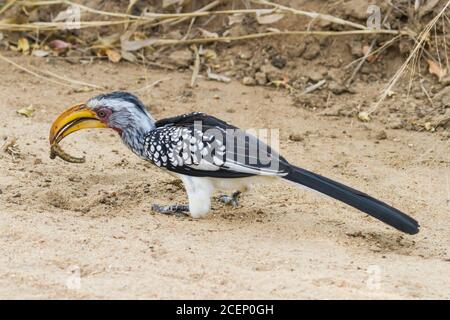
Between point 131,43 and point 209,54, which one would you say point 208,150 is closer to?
point 209,54

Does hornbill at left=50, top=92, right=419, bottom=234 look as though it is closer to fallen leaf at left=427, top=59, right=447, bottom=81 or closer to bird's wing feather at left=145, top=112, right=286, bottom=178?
bird's wing feather at left=145, top=112, right=286, bottom=178

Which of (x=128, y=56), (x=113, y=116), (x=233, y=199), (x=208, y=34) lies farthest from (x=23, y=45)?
(x=233, y=199)

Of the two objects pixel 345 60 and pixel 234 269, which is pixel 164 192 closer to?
pixel 234 269

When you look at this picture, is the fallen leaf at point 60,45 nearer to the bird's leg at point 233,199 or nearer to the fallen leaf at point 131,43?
the fallen leaf at point 131,43

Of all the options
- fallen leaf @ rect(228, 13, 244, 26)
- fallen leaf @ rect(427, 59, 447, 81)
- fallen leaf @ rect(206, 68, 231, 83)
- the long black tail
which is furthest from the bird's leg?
fallen leaf @ rect(228, 13, 244, 26)

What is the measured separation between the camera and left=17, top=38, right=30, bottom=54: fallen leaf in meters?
7.40

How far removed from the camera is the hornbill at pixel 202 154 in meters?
4.64

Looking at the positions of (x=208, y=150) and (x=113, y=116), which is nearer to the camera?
(x=208, y=150)

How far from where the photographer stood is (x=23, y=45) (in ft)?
24.3

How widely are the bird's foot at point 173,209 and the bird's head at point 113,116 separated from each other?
40 centimetres

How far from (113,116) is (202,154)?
2.08 feet

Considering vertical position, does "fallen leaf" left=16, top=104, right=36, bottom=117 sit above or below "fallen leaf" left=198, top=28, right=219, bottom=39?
below

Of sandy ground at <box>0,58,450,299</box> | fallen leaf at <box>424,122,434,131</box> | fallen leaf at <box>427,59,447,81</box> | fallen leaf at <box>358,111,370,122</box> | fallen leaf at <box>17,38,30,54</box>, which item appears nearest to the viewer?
sandy ground at <box>0,58,450,299</box>
